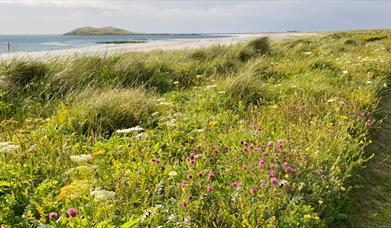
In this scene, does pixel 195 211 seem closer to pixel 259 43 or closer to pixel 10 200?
pixel 10 200

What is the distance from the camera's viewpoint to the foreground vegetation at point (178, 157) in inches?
112

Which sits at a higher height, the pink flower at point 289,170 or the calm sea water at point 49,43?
the calm sea water at point 49,43

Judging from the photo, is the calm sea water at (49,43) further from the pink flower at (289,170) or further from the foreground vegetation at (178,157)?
the pink flower at (289,170)

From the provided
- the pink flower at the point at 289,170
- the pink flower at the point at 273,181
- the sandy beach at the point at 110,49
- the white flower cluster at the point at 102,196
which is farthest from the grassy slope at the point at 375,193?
the sandy beach at the point at 110,49

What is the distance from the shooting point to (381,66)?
10.2 m

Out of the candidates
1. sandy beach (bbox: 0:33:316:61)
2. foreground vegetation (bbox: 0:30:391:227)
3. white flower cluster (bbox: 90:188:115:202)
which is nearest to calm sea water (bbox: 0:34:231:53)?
sandy beach (bbox: 0:33:316:61)

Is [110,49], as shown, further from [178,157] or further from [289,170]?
[289,170]

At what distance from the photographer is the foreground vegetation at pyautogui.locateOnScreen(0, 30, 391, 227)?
2854 mm

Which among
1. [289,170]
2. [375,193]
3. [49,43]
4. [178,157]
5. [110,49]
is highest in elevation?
[49,43]

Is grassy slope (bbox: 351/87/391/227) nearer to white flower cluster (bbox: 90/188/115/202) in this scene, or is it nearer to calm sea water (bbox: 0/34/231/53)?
white flower cluster (bbox: 90/188/115/202)

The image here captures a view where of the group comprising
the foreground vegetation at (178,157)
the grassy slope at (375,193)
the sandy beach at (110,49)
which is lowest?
the grassy slope at (375,193)

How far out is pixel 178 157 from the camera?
161 inches

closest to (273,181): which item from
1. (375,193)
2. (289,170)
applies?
(289,170)

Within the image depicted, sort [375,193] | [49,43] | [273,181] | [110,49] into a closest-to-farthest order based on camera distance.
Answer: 1. [273,181]
2. [375,193]
3. [110,49]
4. [49,43]
